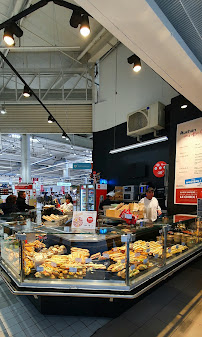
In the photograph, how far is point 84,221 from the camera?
9.25ft

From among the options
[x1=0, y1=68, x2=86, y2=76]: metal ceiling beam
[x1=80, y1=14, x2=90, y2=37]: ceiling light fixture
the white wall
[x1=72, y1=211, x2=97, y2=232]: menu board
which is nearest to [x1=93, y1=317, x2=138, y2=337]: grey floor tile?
[x1=72, y1=211, x2=97, y2=232]: menu board

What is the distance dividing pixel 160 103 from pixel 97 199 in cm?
470

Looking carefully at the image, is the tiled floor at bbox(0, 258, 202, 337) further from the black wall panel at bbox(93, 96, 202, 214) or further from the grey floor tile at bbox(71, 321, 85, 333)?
the black wall panel at bbox(93, 96, 202, 214)

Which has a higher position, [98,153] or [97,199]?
[98,153]

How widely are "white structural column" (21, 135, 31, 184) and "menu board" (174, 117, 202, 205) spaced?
895 cm

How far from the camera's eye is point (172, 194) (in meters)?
4.90

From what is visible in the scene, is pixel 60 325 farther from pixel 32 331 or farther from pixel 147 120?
pixel 147 120

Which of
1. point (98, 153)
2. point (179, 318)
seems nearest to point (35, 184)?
point (98, 153)

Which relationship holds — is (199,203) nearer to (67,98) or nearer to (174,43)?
(174,43)

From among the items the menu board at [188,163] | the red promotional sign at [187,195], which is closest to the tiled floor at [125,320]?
the red promotional sign at [187,195]

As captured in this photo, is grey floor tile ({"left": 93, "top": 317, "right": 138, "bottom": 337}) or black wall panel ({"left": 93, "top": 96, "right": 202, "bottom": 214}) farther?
black wall panel ({"left": 93, "top": 96, "right": 202, "bottom": 214})

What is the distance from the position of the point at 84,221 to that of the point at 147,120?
14.9 feet

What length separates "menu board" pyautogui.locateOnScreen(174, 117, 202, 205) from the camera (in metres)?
4.43

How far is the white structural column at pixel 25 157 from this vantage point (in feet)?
36.8
